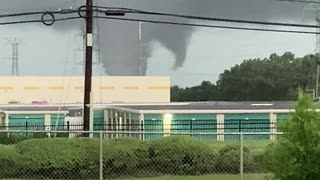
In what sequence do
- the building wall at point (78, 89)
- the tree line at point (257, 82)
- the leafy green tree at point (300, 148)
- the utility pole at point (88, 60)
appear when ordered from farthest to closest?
the tree line at point (257, 82) → the building wall at point (78, 89) → the utility pole at point (88, 60) → the leafy green tree at point (300, 148)

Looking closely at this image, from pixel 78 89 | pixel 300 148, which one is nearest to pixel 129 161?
pixel 300 148

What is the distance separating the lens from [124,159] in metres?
16.9

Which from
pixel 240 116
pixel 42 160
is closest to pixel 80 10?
pixel 42 160

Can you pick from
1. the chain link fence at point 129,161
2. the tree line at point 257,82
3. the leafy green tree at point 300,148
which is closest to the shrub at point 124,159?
the chain link fence at point 129,161

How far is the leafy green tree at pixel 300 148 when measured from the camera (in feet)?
32.1

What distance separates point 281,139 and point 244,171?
6.77m

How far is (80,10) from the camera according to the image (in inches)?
1048

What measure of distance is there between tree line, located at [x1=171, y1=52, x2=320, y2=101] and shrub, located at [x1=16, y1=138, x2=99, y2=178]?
89400 mm

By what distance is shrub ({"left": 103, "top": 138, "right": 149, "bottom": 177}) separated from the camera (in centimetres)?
1689

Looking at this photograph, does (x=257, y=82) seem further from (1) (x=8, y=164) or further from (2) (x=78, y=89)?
(1) (x=8, y=164)

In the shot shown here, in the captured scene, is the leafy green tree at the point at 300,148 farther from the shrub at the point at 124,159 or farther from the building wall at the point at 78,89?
the building wall at the point at 78,89

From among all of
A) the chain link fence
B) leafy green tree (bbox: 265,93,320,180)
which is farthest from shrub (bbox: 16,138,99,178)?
leafy green tree (bbox: 265,93,320,180)

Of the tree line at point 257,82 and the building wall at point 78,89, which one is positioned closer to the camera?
the building wall at point 78,89

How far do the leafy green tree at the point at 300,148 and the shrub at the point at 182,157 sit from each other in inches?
272
